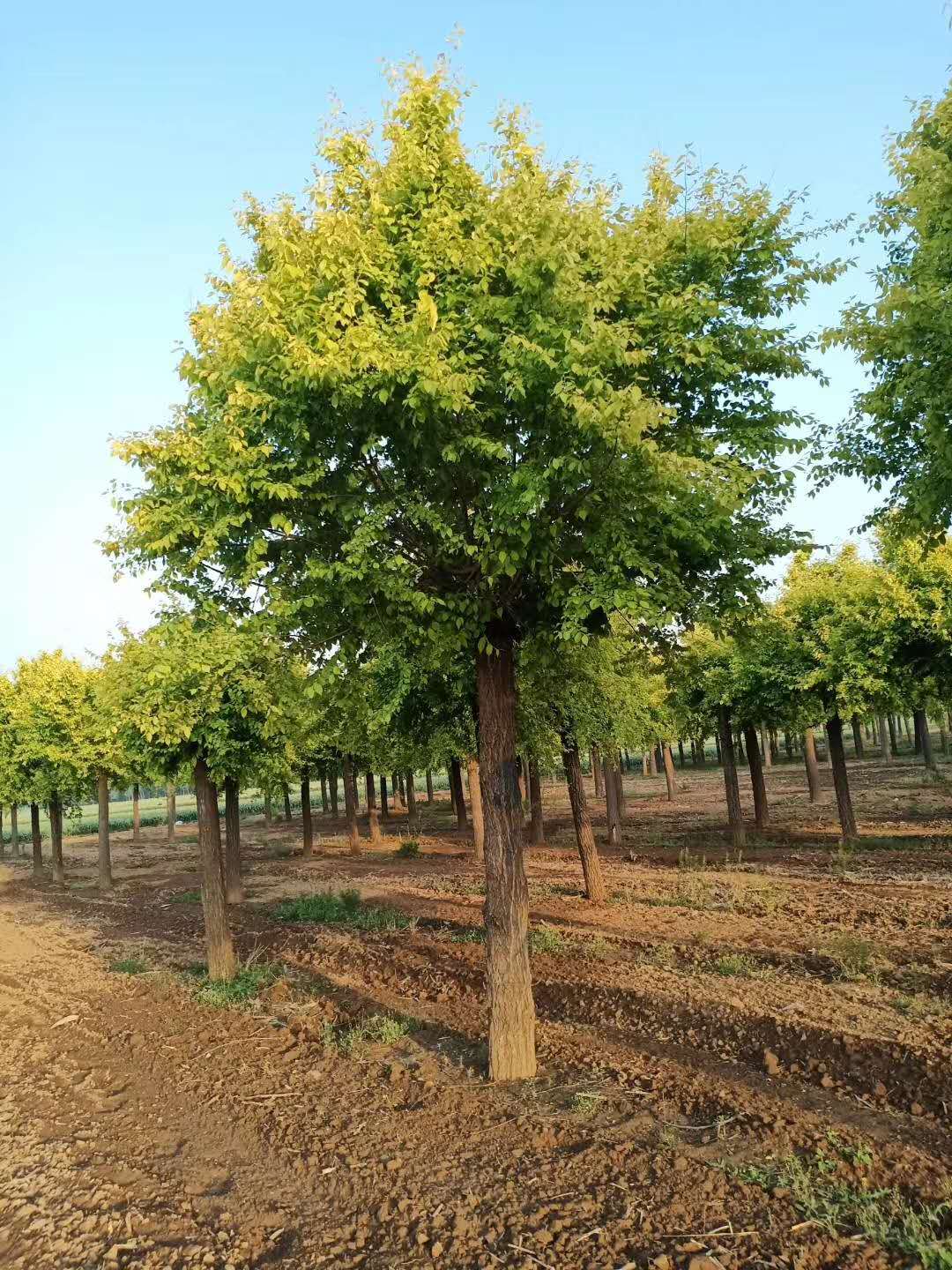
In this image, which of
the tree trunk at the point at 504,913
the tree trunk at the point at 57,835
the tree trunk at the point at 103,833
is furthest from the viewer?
the tree trunk at the point at 57,835

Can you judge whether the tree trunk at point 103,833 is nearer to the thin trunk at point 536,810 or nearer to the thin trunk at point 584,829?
the thin trunk at point 536,810

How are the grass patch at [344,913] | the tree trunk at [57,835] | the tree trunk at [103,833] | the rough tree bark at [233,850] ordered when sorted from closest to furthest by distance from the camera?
the grass patch at [344,913]
the rough tree bark at [233,850]
the tree trunk at [103,833]
the tree trunk at [57,835]

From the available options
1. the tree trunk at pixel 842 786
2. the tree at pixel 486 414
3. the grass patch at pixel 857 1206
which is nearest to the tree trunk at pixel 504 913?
the tree at pixel 486 414

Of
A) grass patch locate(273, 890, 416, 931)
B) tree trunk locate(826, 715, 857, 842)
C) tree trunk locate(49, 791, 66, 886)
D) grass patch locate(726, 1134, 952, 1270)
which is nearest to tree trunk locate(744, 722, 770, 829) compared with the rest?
tree trunk locate(826, 715, 857, 842)

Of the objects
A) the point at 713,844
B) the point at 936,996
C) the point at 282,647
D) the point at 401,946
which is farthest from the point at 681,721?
the point at 282,647

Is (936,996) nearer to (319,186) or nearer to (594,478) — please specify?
(594,478)

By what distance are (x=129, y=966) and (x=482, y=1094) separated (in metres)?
8.97

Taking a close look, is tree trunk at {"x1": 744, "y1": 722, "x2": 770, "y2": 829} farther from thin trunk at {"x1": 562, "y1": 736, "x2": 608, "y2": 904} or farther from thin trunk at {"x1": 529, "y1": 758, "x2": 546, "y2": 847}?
thin trunk at {"x1": 562, "y1": 736, "x2": 608, "y2": 904}

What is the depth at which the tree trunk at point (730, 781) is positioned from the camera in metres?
23.6

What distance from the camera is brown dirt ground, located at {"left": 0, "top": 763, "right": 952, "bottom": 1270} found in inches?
195

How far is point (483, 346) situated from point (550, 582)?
2031 mm

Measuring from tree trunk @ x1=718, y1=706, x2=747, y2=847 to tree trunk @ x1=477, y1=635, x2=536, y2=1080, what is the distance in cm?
1740

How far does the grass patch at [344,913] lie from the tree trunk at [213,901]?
11.4ft

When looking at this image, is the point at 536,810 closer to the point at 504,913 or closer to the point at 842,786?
the point at 842,786
